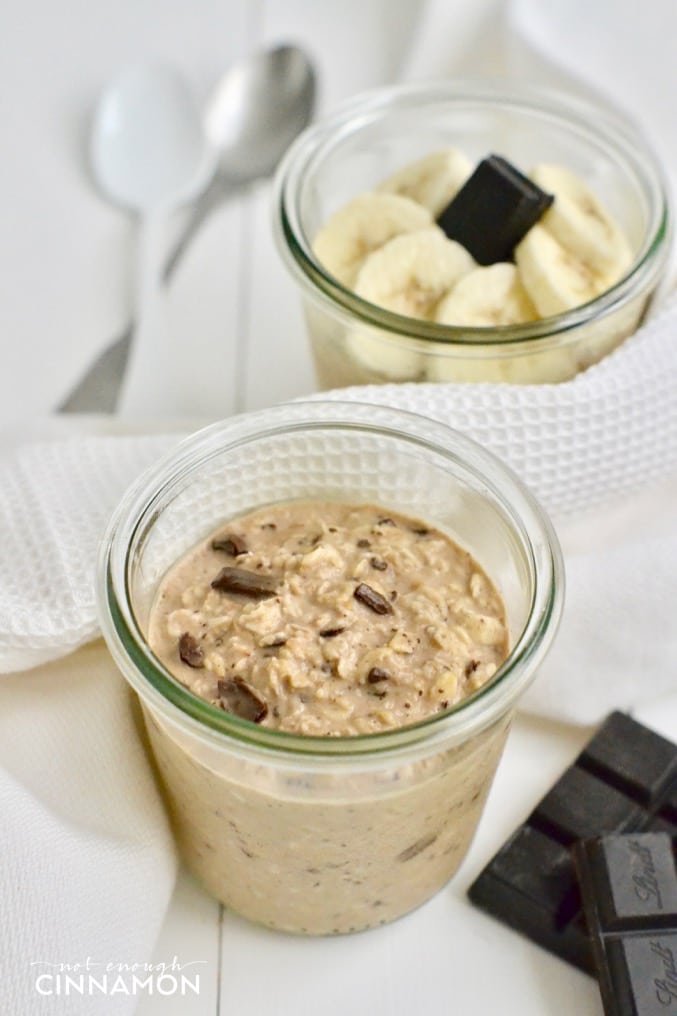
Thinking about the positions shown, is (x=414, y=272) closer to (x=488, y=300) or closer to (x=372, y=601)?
(x=488, y=300)

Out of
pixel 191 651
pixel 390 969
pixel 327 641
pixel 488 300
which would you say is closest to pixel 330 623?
pixel 327 641

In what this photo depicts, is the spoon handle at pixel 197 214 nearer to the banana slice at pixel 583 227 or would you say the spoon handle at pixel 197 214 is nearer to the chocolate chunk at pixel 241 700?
the banana slice at pixel 583 227

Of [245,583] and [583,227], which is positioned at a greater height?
[583,227]

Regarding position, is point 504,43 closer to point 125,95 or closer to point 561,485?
point 125,95

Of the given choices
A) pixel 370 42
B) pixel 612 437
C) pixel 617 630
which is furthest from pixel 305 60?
pixel 617 630

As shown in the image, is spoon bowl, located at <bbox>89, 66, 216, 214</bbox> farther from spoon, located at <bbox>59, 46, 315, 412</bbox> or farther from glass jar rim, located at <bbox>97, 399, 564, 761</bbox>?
glass jar rim, located at <bbox>97, 399, 564, 761</bbox>

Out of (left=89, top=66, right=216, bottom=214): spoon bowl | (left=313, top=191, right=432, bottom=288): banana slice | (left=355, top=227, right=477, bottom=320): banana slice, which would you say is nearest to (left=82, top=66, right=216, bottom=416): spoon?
(left=89, top=66, right=216, bottom=214): spoon bowl
